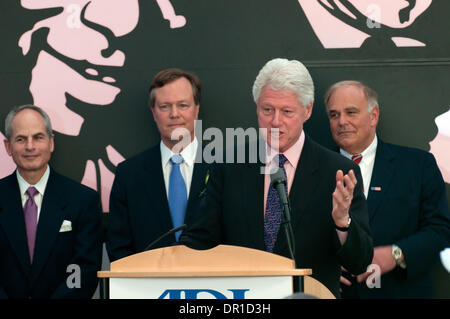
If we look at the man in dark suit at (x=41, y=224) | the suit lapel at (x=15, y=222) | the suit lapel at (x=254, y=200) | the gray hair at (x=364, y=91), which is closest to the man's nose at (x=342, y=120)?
the gray hair at (x=364, y=91)

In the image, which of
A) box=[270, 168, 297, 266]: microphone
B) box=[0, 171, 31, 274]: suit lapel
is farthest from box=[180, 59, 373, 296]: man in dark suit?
box=[0, 171, 31, 274]: suit lapel

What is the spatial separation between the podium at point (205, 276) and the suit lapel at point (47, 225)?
181cm

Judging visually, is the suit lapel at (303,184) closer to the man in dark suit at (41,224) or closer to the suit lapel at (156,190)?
the suit lapel at (156,190)

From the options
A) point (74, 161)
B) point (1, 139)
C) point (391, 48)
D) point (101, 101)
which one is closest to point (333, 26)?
point (391, 48)

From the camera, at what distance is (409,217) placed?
4.13 meters

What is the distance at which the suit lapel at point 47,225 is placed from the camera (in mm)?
4117

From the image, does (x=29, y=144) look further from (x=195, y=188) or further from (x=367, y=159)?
(x=367, y=159)

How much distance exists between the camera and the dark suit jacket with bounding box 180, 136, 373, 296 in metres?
2.99

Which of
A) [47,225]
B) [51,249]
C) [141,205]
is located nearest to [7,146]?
[47,225]

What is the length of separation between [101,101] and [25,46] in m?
0.61

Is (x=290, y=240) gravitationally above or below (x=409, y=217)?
below

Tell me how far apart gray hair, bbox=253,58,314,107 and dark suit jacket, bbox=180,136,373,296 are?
8.7 inches

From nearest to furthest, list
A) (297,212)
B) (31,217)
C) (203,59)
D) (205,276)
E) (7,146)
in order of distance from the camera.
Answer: (205,276)
(297,212)
(31,217)
(7,146)
(203,59)

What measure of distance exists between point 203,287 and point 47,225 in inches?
80.9
